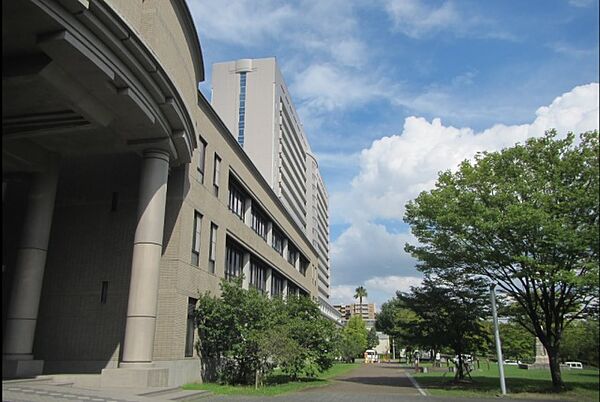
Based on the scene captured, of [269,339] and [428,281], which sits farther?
[428,281]

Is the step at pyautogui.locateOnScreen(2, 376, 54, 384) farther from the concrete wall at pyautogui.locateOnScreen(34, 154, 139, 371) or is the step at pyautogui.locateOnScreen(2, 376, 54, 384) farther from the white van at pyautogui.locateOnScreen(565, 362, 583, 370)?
the white van at pyautogui.locateOnScreen(565, 362, 583, 370)

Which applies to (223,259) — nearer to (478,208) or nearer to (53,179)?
(53,179)

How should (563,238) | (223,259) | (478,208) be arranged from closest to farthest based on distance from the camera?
(563,238) → (478,208) → (223,259)

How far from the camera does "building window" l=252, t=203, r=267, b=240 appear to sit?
3406 cm

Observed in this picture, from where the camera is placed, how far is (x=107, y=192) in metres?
20.8

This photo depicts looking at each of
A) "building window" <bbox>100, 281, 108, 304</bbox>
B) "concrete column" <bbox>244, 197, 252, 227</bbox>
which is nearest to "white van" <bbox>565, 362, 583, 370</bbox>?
"building window" <bbox>100, 281, 108, 304</bbox>

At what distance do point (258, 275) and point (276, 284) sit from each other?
621cm

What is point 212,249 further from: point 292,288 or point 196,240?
point 292,288

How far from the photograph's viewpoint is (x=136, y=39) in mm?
12953

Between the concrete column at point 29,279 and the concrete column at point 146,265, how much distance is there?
3.56m

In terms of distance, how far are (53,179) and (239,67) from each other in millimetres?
84683

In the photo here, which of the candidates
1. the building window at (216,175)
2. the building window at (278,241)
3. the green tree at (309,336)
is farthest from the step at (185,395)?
the building window at (278,241)

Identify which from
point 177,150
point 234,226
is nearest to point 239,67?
point 234,226

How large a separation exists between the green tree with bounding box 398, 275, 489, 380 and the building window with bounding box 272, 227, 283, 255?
50.0 ft
